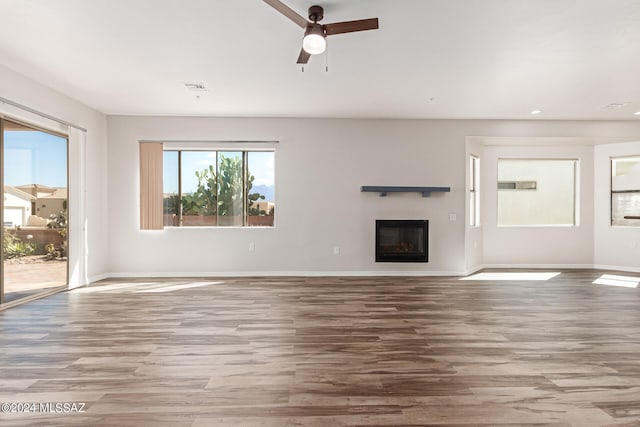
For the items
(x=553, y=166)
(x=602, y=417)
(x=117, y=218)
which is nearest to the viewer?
(x=602, y=417)

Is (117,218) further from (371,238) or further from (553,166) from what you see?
(553,166)

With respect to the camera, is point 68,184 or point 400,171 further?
point 400,171

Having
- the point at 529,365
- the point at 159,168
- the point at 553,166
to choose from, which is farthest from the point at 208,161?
the point at 553,166

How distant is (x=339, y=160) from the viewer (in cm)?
612

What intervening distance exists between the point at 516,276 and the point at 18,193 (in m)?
7.25

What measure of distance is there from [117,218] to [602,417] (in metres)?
6.41

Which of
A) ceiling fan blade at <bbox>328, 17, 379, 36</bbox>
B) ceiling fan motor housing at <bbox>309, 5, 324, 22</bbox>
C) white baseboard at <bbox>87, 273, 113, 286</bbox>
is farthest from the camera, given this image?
white baseboard at <bbox>87, 273, 113, 286</bbox>

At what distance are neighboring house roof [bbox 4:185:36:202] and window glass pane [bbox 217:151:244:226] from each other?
252 centimetres

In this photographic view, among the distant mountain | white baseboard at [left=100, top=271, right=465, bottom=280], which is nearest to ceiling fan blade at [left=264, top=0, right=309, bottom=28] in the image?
the distant mountain

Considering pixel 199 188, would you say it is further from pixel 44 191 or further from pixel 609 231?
pixel 609 231

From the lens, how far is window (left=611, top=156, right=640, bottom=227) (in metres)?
6.55

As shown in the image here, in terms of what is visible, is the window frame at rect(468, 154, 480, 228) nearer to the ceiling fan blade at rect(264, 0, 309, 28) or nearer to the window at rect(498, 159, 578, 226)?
the window at rect(498, 159, 578, 226)

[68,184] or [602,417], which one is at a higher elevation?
[68,184]

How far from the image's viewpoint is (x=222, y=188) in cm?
619
